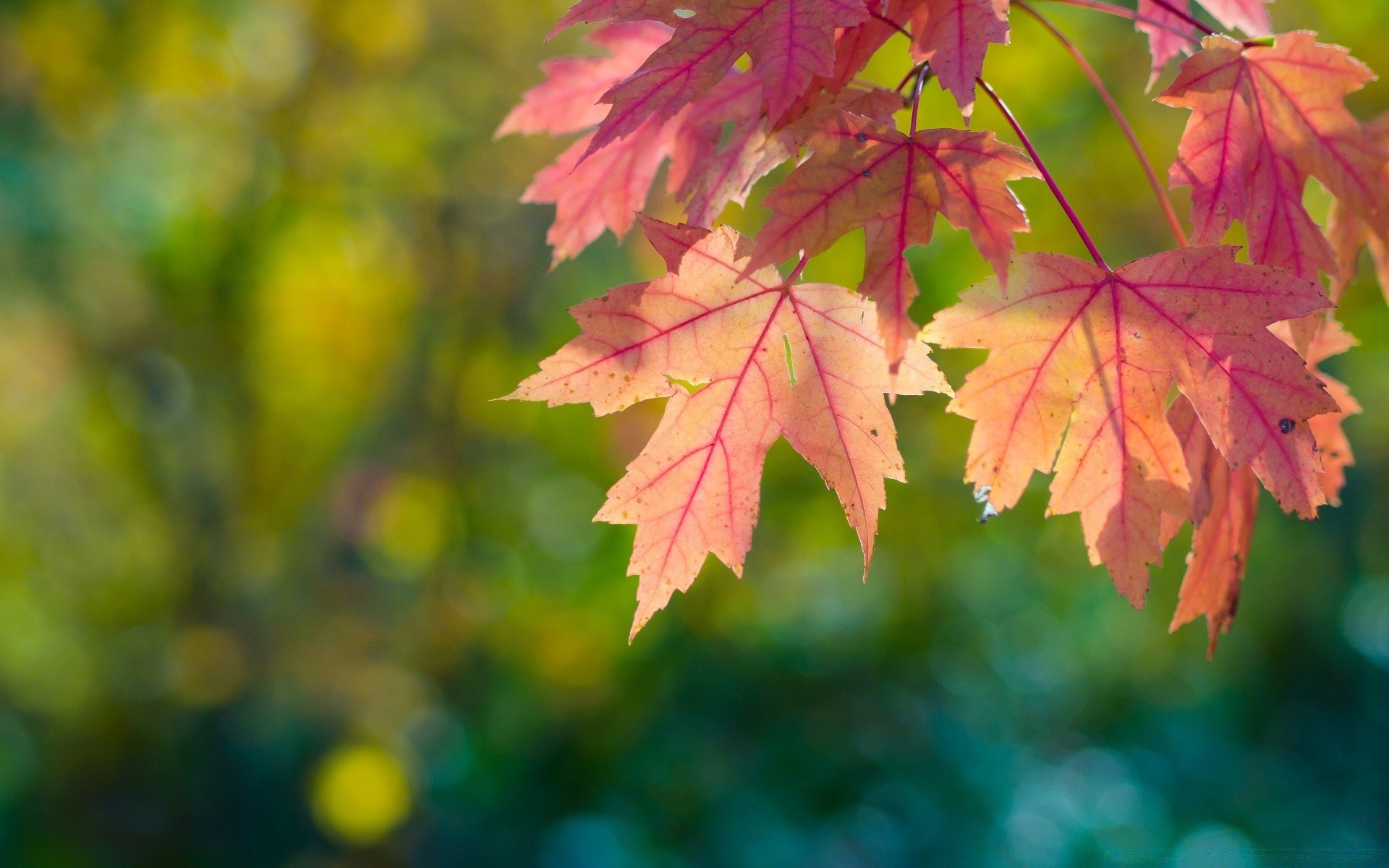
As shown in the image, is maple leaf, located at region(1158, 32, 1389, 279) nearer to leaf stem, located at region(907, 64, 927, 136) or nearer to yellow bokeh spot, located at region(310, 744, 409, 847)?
leaf stem, located at region(907, 64, 927, 136)

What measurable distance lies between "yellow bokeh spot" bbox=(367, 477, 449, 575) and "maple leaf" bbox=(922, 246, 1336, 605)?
4.74 m

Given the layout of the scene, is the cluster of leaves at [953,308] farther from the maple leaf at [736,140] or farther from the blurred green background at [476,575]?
the blurred green background at [476,575]

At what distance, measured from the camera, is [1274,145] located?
2.98ft

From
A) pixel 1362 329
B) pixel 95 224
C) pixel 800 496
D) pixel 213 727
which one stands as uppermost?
pixel 95 224

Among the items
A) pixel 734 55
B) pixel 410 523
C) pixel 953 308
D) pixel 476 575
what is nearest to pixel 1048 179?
pixel 953 308

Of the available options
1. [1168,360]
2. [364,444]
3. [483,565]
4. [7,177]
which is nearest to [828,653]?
[483,565]

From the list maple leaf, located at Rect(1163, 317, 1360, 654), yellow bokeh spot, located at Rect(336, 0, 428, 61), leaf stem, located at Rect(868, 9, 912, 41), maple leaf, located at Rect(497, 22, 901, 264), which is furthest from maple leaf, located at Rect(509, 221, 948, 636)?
yellow bokeh spot, located at Rect(336, 0, 428, 61)

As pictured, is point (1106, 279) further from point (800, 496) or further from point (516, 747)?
point (516, 747)

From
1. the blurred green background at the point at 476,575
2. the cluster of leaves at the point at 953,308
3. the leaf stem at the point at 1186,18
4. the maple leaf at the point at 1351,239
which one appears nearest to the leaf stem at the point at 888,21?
the cluster of leaves at the point at 953,308

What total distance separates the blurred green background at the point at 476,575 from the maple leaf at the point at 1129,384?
3.68 metres

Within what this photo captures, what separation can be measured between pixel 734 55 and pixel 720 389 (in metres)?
0.29

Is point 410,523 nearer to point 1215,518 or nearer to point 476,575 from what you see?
point 476,575

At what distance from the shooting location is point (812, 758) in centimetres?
443

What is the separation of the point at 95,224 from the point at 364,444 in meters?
1.75
